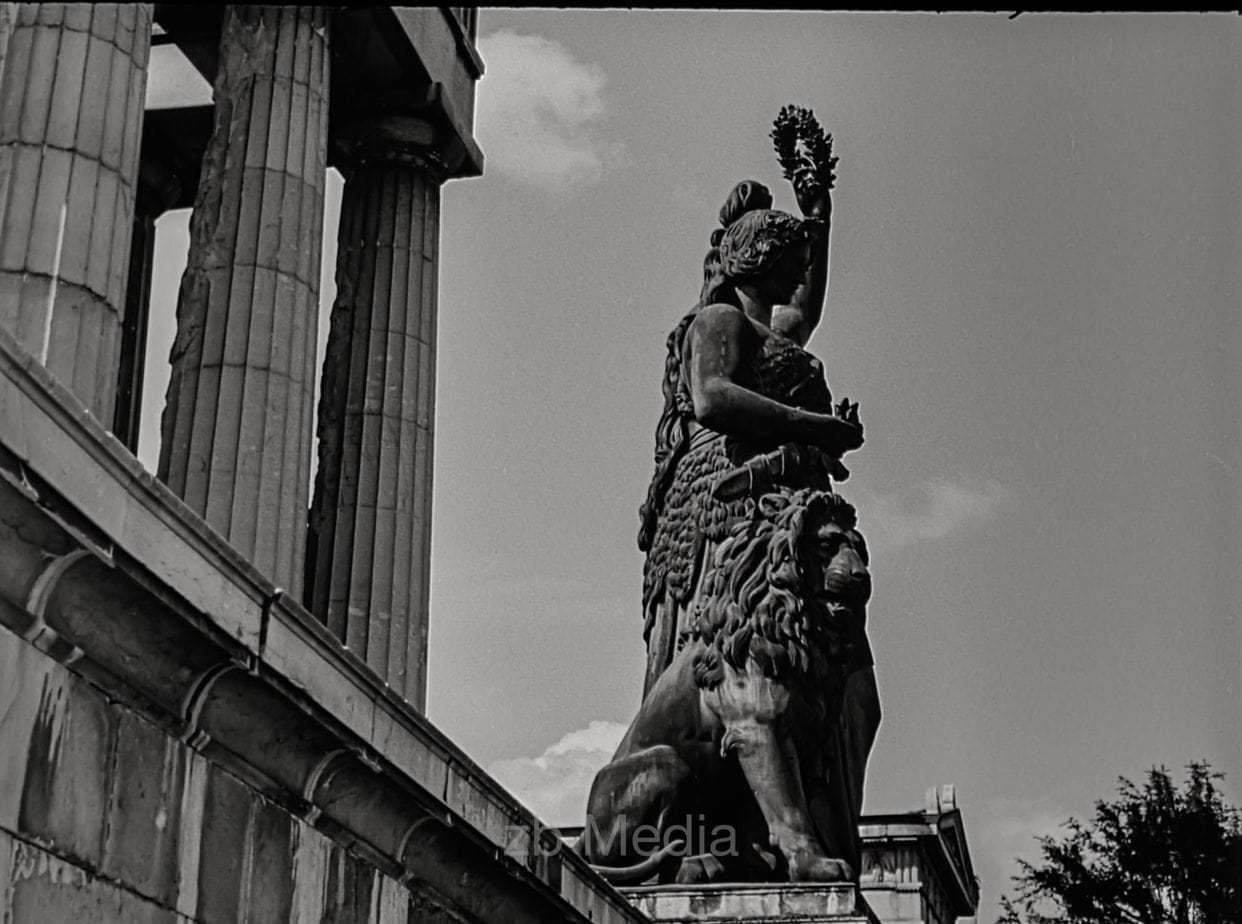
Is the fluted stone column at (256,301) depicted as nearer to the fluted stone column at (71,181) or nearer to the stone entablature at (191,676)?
the fluted stone column at (71,181)

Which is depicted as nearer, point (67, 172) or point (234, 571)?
point (234, 571)

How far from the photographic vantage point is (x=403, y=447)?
25047 mm

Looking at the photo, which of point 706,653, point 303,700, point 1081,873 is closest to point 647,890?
point 706,653

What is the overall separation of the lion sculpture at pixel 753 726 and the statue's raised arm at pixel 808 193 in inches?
67.2

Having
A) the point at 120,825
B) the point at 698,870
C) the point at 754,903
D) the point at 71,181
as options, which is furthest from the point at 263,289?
the point at 120,825

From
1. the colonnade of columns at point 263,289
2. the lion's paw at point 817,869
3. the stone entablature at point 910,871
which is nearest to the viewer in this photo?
the lion's paw at point 817,869

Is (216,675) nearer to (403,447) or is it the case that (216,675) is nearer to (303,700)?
(303,700)

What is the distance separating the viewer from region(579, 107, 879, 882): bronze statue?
39.9 feet

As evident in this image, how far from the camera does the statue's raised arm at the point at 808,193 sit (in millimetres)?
13922

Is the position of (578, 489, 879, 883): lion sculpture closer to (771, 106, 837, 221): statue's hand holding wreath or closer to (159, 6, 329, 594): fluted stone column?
(771, 106, 837, 221): statue's hand holding wreath

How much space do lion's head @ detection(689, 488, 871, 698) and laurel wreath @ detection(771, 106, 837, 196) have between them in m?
2.70

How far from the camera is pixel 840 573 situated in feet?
40.7

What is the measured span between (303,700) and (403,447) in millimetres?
18392

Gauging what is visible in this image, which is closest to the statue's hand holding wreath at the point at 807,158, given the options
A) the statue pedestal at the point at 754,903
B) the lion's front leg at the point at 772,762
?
the lion's front leg at the point at 772,762
